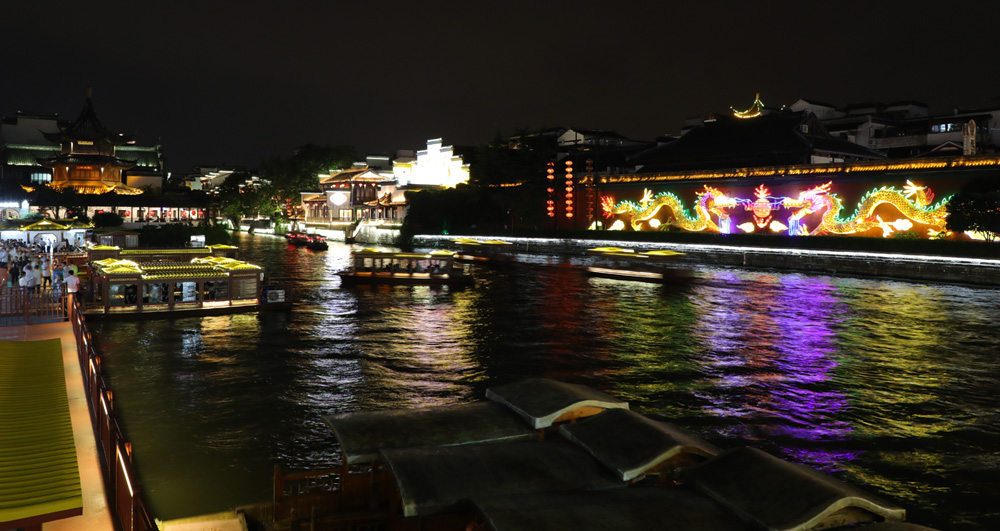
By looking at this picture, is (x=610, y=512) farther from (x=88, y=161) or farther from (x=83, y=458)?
(x=88, y=161)

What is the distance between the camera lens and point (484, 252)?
50750 millimetres

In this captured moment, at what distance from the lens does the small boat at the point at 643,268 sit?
3350 centimetres

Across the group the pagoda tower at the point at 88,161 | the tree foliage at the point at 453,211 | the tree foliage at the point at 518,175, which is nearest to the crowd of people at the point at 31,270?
the tree foliage at the point at 518,175

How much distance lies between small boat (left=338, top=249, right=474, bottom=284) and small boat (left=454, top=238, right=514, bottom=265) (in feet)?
42.4

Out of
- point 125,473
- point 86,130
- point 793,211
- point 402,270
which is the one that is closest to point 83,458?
point 125,473

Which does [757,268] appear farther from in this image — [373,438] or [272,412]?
[373,438]

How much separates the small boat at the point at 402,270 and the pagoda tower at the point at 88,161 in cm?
5997

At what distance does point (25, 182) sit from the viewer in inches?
3297

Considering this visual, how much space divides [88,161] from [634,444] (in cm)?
9162

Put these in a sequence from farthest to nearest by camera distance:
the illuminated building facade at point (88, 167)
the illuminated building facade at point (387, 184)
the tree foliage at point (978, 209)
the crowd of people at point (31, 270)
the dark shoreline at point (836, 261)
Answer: the illuminated building facade at point (88, 167) < the illuminated building facade at point (387, 184) < the tree foliage at point (978, 209) < the dark shoreline at point (836, 261) < the crowd of people at point (31, 270)

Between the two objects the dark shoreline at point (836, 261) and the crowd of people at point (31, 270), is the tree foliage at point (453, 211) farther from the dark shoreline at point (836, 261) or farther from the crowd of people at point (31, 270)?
the crowd of people at point (31, 270)

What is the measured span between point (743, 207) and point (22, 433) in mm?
44512

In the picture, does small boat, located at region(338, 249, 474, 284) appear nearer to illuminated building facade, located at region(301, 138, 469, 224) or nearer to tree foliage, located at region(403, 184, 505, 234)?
tree foliage, located at region(403, 184, 505, 234)

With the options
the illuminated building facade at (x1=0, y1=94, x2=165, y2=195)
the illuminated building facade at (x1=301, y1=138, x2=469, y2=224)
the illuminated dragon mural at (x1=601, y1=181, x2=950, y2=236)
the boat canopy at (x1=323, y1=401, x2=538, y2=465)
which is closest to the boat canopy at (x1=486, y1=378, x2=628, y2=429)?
the boat canopy at (x1=323, y1=401, x2=538, y2=465)
